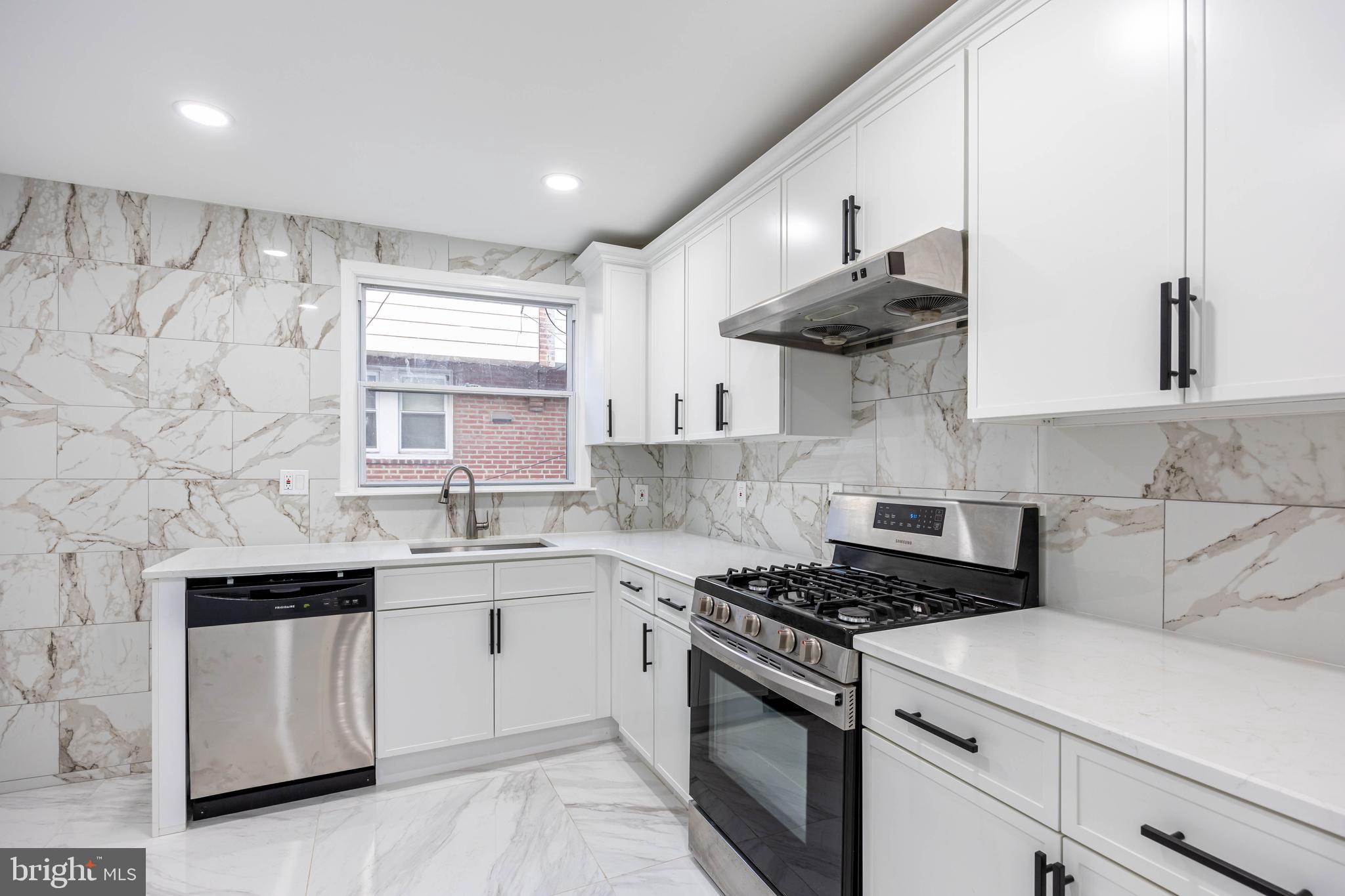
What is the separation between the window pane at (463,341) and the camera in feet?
11.1

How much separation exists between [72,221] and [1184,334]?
13.1ft

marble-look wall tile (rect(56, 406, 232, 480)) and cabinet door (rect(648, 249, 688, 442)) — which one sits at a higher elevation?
cabinet door (rect(648, 249, 688, 442))

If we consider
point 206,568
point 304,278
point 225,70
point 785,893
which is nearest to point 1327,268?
point 785,893

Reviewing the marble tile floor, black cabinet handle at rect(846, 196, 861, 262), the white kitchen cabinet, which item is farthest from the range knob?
the white kitchen cabinet

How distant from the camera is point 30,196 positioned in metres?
2.76

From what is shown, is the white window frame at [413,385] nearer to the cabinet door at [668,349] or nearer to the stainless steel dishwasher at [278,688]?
the cabinet door at [668,349]

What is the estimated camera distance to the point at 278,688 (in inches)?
98.3

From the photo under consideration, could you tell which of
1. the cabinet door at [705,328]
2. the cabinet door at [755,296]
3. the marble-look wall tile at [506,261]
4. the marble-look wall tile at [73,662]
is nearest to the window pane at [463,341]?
the marble-look wall tile at [506,261]

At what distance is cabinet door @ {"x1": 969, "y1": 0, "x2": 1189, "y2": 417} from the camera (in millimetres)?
1205

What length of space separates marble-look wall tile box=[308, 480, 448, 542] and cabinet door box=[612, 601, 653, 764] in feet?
3.77

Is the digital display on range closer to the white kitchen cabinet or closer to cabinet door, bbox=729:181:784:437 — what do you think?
cabinet door, bbox=729:181:784:437

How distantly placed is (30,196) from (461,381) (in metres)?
1.91

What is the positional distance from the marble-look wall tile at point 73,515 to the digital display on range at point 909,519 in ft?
10.3

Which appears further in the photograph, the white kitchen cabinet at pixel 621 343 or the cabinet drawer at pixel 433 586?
the white kitchen cabinet at pixel 621 343
